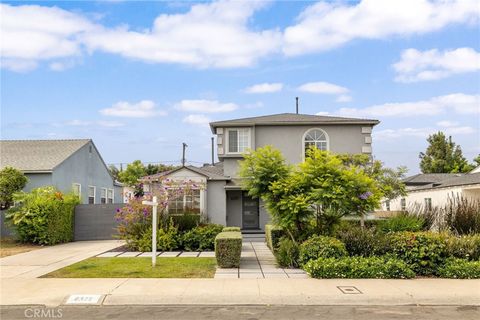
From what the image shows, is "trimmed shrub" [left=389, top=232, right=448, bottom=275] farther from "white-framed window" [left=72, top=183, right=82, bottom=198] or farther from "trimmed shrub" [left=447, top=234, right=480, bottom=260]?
"white-framed window" [left=72, top=183, right=82, bottom=198]

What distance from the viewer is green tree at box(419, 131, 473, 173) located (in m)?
44.8

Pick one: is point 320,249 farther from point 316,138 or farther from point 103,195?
point 103,195

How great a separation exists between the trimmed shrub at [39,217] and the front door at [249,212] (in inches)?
365

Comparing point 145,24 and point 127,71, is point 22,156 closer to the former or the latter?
point 127,71

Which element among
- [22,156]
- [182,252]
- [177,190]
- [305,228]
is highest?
[22,156]

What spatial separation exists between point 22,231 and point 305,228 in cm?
1239

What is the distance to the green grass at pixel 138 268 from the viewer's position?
10.3 meters

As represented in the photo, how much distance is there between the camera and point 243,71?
59.3 ft

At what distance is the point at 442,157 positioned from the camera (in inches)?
1799

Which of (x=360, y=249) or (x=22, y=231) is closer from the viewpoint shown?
(x=360, y=249)

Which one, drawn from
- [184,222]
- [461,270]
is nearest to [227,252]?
[184,222]

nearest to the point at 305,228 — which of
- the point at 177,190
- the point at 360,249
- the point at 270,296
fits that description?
the point at 360,249

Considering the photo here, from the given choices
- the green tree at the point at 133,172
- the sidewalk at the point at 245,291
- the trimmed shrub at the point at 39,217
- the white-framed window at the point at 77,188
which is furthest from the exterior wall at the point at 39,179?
the green tree at the point at 133,172

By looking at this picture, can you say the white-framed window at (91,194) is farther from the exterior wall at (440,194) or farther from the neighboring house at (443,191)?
the exterior wall at (440,194)
